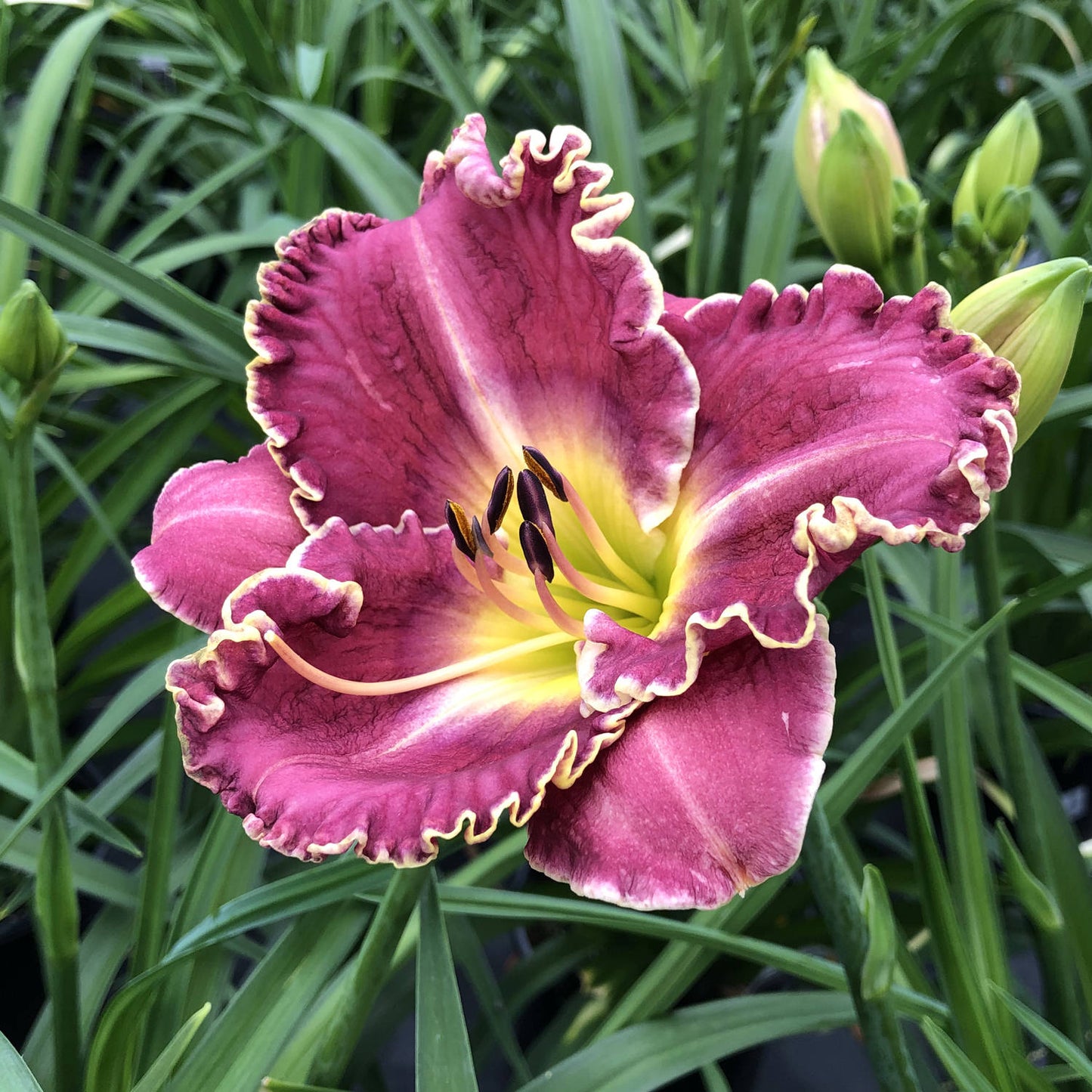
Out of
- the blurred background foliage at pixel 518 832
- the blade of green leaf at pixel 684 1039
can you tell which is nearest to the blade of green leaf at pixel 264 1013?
the blurred background foliage at pixel 518 832

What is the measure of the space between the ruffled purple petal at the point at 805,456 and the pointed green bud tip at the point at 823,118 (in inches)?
7.6

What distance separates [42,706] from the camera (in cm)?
48

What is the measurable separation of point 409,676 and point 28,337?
0.25m

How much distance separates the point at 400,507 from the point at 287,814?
189 mm

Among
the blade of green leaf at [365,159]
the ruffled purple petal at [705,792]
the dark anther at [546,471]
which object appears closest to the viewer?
the ruffled purple petal at [705,792]

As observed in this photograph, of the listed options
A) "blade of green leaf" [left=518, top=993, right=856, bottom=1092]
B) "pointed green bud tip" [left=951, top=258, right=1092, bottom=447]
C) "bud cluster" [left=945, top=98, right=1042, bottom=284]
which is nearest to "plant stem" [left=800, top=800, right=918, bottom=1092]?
"blade of green leaf" [left=518, top=993, right=856, bottom=1092]

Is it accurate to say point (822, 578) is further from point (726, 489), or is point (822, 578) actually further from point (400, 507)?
point (400, 507)

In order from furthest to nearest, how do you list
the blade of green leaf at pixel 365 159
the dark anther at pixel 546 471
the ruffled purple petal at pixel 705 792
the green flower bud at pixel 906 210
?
the blade of green leaf at pixel 365 159 → the green flower bud at pixel 906 210 → the dark anther at pixel 546 471 → the ruffled purple petal at pixel 705 792

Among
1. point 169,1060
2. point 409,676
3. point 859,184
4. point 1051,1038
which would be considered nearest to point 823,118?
point 859,184

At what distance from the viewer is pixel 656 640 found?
17.1 inches

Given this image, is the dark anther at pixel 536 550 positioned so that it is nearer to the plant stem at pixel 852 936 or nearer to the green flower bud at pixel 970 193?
Result: the plant stem at pixel 852 936

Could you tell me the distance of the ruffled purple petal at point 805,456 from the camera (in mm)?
364

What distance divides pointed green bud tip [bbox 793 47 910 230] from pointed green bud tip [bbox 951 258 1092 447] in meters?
0.16

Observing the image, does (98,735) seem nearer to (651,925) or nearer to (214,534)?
(214,534)
